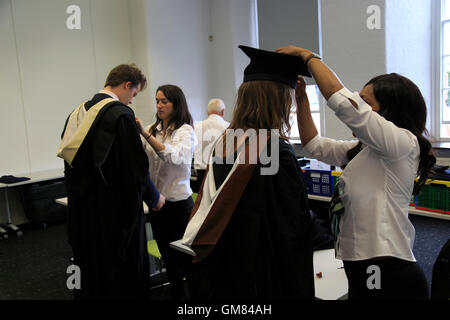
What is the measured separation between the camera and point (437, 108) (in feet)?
15.1

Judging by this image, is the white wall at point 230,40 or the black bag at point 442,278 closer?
the black bag at point 442,278

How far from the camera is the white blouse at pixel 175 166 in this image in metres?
2.54

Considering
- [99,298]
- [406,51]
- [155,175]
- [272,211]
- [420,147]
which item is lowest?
[99,298]

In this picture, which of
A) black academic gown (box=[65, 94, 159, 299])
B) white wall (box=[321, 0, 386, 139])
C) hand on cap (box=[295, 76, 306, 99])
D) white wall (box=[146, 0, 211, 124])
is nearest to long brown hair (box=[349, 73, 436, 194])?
hand on cap (box=[295, 76, 306, 99])

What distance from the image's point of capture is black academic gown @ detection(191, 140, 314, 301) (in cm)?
117

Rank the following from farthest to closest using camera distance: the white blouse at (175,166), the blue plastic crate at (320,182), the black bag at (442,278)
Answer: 1. the blue plastic crate at (320,182)
2. the white blouse at (175,166)
3. the black bag at (442,278)

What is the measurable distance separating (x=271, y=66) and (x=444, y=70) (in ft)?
13.6

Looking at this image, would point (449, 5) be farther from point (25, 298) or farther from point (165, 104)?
point (25, 298)

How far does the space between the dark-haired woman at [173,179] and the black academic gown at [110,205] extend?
54 cm

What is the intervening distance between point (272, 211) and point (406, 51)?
12.9 feet

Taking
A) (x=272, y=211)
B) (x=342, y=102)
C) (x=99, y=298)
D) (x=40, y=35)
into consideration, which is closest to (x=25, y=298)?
(x=99, y=298)

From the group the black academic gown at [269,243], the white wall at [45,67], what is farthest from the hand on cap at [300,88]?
the white wall at [45,67]

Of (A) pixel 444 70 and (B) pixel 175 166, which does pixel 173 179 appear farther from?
(A) pixel 444 70

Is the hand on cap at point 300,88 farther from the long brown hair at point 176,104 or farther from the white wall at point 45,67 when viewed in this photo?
the white wall at point 45,67
